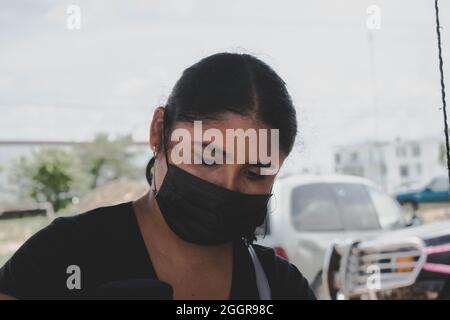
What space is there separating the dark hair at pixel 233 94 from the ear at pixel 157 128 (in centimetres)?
2

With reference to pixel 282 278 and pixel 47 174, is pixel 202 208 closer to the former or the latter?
pixel 282 278

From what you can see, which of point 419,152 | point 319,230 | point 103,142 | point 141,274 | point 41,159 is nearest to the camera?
point 141,274

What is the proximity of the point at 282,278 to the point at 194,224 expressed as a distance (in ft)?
0.84

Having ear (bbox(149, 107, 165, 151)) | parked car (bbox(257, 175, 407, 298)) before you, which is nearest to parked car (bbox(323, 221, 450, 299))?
parked car (bbox(257, 175, 407, 298))

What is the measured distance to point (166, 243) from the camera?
4.37ft

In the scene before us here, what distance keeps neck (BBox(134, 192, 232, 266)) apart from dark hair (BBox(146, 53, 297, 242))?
7.0 inches

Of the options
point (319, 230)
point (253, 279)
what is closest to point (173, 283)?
point (253, 279)

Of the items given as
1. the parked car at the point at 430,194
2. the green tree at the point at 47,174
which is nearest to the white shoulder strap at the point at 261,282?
the parked car at the point at 430,194

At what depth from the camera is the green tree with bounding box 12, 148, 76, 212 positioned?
772 inches

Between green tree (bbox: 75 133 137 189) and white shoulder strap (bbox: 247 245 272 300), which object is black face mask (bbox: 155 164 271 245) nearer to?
white shoulder strap (bbox: 247 245 272 300)

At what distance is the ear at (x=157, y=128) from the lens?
54.1 inches

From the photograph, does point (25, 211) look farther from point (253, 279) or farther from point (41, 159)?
point (253, 279)

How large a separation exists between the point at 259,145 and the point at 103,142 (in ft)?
91.4
